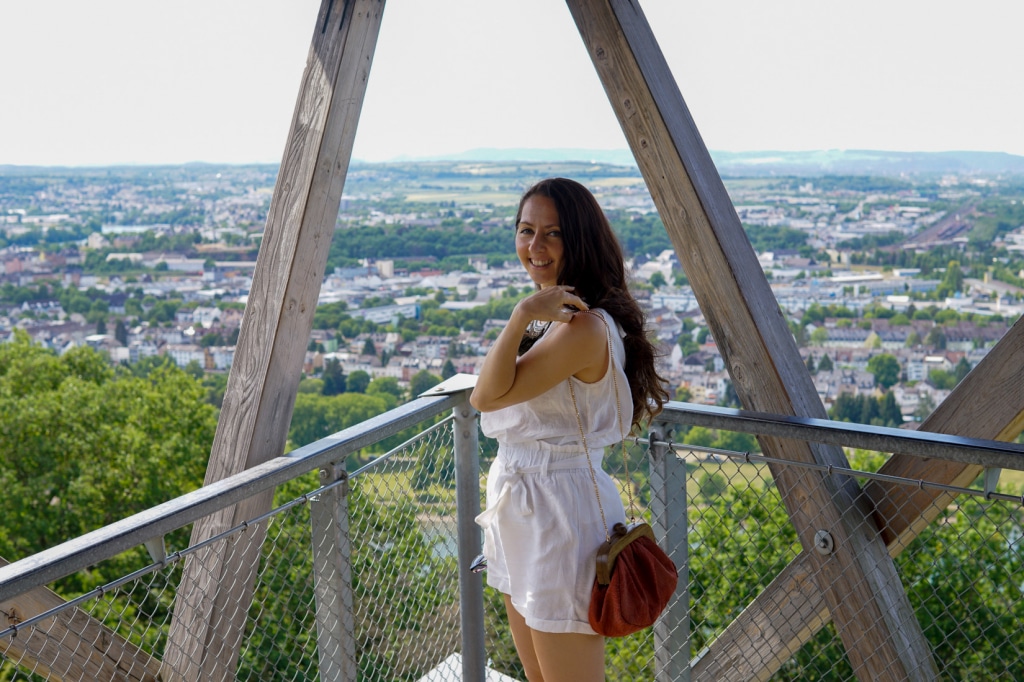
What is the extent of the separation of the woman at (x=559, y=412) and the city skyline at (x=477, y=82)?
13.9m

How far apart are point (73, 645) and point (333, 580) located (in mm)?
693

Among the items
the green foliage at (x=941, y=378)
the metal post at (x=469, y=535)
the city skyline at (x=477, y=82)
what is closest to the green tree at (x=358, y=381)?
the city skyline at (x=477, y=82)

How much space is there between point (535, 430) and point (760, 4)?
89.1 ft

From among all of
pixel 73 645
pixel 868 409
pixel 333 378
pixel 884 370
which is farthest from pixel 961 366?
pixel 73 645

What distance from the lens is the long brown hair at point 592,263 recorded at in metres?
1.89

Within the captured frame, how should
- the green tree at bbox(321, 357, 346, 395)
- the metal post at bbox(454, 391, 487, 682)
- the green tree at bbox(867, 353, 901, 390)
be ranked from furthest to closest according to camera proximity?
the green tree at bbox(321, 357, 346, 395) < the green tree at bbox(867, 353, 901, 390) < the metal post at bbox(454, 391, 487, 682)

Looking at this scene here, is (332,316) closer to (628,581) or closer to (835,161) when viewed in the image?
(835,161)

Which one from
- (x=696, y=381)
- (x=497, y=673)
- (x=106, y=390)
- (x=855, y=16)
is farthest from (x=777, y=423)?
(x=855, y=16)

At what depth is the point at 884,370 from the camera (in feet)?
55.0

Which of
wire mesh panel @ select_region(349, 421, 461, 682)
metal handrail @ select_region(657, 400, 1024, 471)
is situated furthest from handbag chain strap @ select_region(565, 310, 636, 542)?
wire mesh panel @ select_region(349, 421, 461, 682)

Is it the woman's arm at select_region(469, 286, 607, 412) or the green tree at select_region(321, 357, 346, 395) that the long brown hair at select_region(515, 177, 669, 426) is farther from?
the green tree at select_region(321, 357, 346, 395)

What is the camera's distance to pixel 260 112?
121 ft

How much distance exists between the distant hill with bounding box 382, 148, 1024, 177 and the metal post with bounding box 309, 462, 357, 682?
16.4 m

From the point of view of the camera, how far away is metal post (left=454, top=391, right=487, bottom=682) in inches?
93.8
